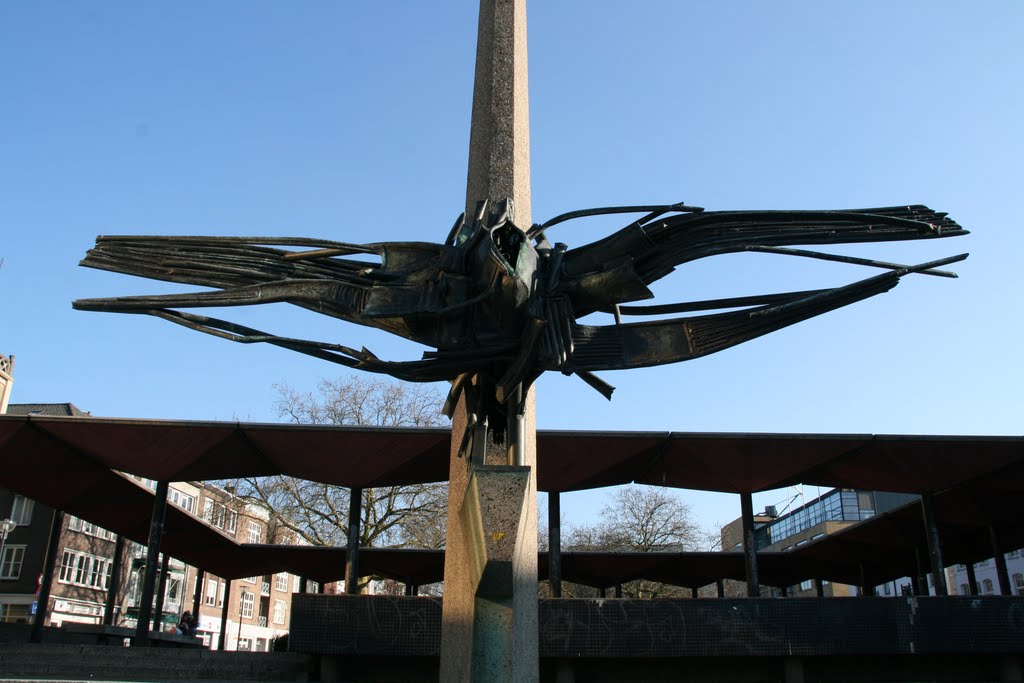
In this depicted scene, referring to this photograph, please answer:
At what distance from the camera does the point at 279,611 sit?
71.4 metres

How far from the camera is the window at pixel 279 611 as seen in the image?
70000 mm

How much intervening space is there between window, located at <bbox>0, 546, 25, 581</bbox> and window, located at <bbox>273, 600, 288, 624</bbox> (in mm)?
26882

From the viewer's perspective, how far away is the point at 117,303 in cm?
536

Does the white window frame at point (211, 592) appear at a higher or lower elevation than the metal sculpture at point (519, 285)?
higher

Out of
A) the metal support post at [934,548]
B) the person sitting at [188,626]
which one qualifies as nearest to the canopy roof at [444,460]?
the metal support post at [934,548]

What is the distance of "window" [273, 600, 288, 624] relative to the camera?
230 feet

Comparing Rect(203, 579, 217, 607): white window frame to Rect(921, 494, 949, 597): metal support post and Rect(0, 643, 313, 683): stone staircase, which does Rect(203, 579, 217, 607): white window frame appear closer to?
Rect(0, 643, 313, 683): stone staircase

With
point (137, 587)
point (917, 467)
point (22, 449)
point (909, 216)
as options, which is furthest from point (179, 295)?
point (137, 587)

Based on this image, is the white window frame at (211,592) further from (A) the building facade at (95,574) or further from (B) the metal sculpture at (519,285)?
(B) the metal sculpture at (519,285)

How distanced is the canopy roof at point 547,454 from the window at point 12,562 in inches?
1208

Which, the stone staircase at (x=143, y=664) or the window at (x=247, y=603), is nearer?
the stone staircase at (x=143, y=664)

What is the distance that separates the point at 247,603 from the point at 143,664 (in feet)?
169

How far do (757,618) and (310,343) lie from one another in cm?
Answer: 1373

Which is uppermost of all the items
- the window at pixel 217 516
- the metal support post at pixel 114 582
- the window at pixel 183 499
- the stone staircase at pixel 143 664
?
the window at pixel 183 499
